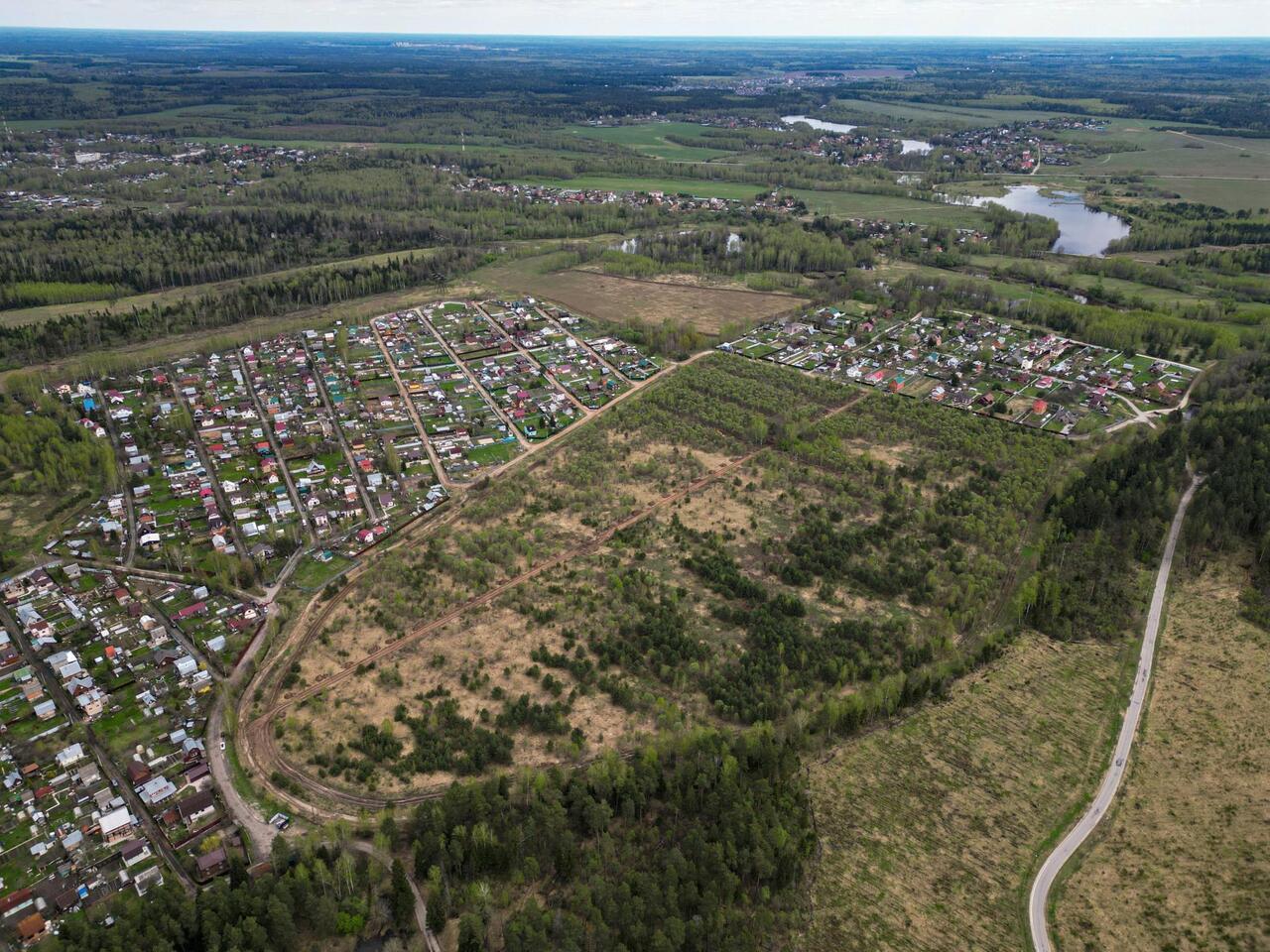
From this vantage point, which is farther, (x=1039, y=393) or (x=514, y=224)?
(x=514, y=224)

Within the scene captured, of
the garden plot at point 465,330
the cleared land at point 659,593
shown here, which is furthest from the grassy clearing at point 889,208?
the cleared land at point 659,593

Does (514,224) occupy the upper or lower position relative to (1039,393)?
upper

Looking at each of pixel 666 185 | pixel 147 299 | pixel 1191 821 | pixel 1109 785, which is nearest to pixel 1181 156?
pixel 666 185

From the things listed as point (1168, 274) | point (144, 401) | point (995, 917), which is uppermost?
point (1168, 274)

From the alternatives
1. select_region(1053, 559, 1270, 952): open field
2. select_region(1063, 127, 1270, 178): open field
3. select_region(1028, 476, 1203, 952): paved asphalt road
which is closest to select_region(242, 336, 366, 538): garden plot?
select_region(1028, 476, 1203, 952): paved asphalt road

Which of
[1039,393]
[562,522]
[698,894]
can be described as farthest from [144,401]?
[1039,393]

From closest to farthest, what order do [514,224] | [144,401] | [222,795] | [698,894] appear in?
[698,894], [222,795], [144,401], [514,224]

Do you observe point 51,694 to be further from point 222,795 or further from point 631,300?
point 631,300
